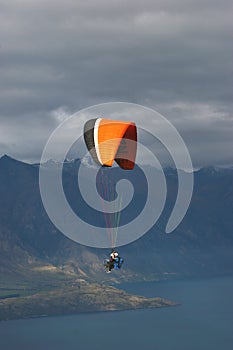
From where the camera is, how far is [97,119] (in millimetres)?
116500

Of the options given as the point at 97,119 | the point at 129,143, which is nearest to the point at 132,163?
the point at 129,143

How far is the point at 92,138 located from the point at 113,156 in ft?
18.8

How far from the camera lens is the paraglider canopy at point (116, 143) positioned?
11091 centimetres

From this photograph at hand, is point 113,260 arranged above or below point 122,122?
below

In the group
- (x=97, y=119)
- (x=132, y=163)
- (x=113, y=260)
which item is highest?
(x=97, y=119)

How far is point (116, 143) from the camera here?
366ft

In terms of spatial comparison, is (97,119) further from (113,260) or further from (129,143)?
(113,260)

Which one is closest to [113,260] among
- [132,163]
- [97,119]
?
[132,163]

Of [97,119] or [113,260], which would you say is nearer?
[113,260]

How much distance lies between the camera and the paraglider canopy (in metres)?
111

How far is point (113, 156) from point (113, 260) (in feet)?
54.4

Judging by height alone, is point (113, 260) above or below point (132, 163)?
below

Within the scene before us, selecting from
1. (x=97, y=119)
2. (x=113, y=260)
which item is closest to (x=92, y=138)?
(x=97, y=119)

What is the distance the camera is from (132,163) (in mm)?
112188
